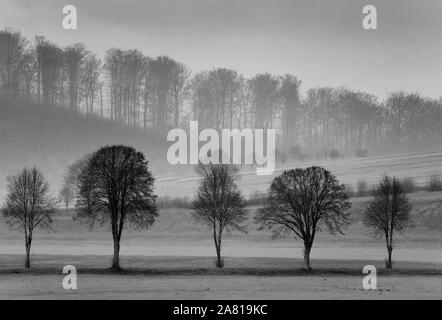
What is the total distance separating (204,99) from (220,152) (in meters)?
60.5

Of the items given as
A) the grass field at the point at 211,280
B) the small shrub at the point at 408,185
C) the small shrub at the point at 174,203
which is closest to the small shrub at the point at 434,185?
the small shrub at the point at 408,185

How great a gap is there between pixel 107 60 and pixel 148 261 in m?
106

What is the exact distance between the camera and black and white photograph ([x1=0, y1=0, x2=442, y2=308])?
51.5m

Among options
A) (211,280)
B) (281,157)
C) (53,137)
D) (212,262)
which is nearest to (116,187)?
(212,262)

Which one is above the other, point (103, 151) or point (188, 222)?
point (103, 151)

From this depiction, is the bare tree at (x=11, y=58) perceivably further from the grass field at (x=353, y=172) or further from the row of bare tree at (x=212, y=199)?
the row of bare tree at (x=212, y=199)

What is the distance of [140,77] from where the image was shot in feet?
516

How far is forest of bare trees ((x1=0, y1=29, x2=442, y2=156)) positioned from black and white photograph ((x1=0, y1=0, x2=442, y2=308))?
1.73 ft

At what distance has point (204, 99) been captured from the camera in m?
157

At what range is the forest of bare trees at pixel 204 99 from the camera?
503 feet

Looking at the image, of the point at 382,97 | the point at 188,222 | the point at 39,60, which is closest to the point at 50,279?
the point at 188,222

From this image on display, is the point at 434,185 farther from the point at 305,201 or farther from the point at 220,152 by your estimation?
the point at 305,201

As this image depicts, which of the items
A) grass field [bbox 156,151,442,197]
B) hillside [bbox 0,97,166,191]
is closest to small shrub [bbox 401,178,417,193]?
grass field [bbox 156,151,442,197]

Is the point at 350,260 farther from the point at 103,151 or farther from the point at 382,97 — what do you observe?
the point at 382,97
